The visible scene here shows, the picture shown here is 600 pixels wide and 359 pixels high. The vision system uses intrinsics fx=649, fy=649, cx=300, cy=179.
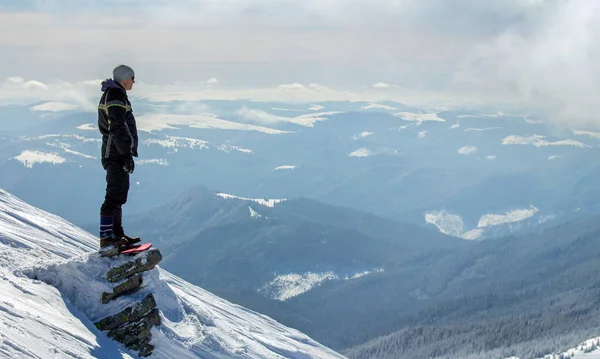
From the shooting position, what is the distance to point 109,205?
2378 cm

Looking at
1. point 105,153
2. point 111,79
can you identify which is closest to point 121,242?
point 105,153

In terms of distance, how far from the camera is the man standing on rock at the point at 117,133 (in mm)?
21797

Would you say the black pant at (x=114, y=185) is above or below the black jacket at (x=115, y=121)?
below

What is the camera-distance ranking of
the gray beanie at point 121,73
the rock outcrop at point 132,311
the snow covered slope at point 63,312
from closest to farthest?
the snow covered slope at point 63,312 < the gray beanie at point 121,73 < the rock outcrop at point 132,311

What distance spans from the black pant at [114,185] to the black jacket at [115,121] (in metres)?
0.37

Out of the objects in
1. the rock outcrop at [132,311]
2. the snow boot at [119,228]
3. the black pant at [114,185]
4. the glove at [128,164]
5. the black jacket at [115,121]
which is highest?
the black jacket at [115,121]

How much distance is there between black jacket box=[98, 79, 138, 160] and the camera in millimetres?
21719

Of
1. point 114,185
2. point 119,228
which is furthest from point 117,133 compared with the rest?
point 119,228

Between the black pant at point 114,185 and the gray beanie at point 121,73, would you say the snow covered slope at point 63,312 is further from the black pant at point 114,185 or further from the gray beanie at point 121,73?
the gray beanie at point 121,73

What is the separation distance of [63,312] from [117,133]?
7604 mm

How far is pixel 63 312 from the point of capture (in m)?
24.5

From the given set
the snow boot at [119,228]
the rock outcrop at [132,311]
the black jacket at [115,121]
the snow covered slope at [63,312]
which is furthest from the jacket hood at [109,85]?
the rock outcrop at [132,311]

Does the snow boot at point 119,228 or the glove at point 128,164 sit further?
the snow boot at point 119,228

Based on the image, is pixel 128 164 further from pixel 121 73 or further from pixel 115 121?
pixel 121 73
